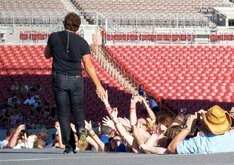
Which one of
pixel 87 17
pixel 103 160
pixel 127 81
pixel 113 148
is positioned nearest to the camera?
pixel 103 160

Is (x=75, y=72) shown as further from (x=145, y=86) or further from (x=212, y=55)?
(x=212, y=55)

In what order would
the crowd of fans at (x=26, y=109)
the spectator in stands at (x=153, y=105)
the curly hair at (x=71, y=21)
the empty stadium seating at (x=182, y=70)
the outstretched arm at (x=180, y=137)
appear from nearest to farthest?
1. the outstretched arm at (x=180, y=137)
2. the curly hair at (x=71, y=21)
3. the spectator in stands at (x=153, y=105)
4. the crowd of fans at (x=26, y=109)
5. the empty stadium seating at (x=182, y=70)

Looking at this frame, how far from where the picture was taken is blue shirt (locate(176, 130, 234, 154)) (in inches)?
296

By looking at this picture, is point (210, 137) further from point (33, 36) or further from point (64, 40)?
point (33, 36)

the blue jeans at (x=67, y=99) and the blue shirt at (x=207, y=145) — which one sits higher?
the blue jeans at (x=67, y=99)

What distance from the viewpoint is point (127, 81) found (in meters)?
29.6

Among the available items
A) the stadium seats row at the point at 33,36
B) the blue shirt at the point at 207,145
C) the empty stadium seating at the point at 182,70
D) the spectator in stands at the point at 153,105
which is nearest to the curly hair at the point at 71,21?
the blue shirt at the point at 207,145

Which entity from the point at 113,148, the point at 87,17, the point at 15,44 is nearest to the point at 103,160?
the point at 113,148

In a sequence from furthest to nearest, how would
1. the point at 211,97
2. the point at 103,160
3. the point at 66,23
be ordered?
the point at 211,97, the point at 66,23, the point at 103,160

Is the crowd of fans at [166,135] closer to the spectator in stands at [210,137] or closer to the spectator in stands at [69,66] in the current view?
the spectator in stands at [210,137]

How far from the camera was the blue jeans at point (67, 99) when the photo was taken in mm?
8312

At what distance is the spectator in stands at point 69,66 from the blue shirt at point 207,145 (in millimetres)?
1261

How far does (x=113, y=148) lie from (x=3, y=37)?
23802 mm

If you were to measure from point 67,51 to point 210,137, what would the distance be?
5.56 ft
